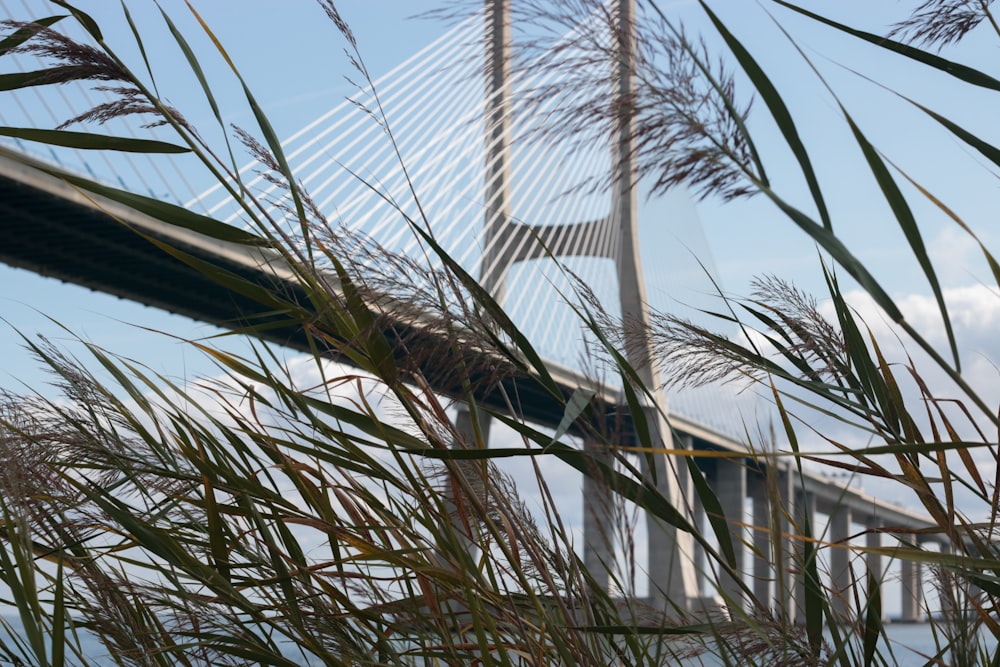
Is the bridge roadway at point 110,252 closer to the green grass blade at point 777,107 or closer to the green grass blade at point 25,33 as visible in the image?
the green grass blade at point 25,33

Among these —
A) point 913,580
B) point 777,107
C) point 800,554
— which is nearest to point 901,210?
point 777,107

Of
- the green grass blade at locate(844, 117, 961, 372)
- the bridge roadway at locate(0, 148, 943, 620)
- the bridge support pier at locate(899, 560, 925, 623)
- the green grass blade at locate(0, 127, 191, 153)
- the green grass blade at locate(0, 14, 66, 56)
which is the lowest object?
the bridge support pier at locate(899, 560, 925, 623)

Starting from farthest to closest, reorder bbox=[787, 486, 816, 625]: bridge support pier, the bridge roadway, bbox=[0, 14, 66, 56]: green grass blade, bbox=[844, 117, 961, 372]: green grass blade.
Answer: the bridge roadway → bbox=[0, 14, 66, 56]: green grass blade → bbox=[787, 486, 816, 625]: bridge support pier → bbox=[844, 117, 961, 372]: green grass blade

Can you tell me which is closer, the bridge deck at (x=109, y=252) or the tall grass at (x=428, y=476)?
the tall grass at (x=428, y=476)

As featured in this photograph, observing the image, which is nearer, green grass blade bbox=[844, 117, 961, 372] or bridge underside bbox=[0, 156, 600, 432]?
green grass blade bbox=[844, 117, 961, 372]

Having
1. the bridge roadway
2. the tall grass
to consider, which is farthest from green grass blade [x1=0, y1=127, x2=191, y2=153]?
the bridge roadway

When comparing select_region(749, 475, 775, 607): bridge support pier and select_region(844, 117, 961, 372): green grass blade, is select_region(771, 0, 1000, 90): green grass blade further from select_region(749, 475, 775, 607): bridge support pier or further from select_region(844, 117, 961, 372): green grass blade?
select_region(749, 475, 775, 607): bridge support pier

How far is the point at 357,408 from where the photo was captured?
1.08 meters

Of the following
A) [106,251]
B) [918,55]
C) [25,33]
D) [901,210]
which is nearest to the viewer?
[901,210]

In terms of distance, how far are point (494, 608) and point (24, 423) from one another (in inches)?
21.7

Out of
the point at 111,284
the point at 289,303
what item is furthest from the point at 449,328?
the point at 111,284

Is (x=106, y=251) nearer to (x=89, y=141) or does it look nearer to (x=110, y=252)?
(x=110, y=252)

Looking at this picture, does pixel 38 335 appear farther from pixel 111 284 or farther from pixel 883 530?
pixel 111 284

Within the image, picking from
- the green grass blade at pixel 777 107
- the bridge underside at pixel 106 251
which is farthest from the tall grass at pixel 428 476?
Answer: the bridge underside at pixel 106 251
